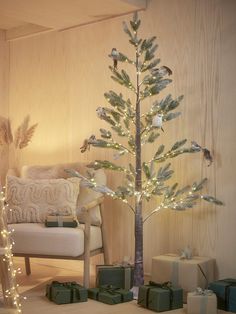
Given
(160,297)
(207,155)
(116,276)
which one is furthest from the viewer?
(116,276)

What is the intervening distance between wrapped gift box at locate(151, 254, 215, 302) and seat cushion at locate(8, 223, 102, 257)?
0.58 meters

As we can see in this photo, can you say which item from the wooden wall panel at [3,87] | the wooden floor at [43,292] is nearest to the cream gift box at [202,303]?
the wooden floor at [43,292]

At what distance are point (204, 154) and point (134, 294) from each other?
1116 mm

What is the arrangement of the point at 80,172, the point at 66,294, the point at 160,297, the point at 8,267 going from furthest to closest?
the point at 80,172 → the point at 66,294 → the point at 160,297 → the point at 8,267

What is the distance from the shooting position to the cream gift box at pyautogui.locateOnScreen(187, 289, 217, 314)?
12.1 feet

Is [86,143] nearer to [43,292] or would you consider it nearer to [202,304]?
[43,292]

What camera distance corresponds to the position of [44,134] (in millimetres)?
5629

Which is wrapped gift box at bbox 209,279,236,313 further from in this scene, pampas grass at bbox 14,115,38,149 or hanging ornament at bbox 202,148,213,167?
pampas grass at bbox 14,115,38,149

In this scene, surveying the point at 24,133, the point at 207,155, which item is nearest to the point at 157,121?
the point at 207,155

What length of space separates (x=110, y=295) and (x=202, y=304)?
667mm

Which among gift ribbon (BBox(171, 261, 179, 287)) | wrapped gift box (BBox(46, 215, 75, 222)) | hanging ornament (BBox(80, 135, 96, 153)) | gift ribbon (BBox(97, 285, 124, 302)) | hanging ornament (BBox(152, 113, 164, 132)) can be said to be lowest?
gift ribbon (BBox(97, 285, 124, 302))

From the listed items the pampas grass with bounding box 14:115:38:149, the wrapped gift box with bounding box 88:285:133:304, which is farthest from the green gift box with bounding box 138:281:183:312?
the pampas grass with bounding box 14:115:38:149

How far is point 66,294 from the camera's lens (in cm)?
399

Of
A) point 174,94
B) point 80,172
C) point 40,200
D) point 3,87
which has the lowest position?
point 40,200
